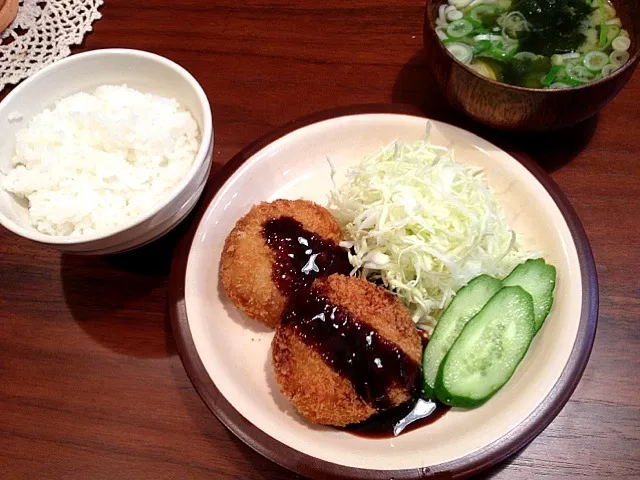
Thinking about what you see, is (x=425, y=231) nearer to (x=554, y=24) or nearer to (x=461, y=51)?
(x=461, y=51)

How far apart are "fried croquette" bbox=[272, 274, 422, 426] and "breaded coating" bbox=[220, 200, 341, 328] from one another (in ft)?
0.40

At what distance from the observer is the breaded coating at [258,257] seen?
1.72 m

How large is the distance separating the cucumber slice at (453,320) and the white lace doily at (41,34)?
2.09 meters

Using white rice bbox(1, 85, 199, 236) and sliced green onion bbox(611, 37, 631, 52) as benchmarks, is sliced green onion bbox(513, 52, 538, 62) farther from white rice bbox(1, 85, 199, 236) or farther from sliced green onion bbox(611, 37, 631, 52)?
white rice bbox(1, 85, 199, 236)

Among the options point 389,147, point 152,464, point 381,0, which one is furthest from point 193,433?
point 381,0

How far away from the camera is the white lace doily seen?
98.7 inches

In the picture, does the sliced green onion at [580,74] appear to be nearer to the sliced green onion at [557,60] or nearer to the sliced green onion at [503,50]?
the sliced green onion at [557,60]

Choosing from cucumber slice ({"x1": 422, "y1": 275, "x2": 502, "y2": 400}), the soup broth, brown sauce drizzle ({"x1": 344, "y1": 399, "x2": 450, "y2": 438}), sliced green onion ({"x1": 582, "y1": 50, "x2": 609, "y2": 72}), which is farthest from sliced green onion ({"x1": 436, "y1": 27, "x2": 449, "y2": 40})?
brown sauce drizzle ({"x1": 344, "y1": 399, "x2": 450, "y2": 438})

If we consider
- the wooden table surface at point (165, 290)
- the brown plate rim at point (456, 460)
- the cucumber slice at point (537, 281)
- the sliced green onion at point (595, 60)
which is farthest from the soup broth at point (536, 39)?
the cucumber slice at point (537, 281)

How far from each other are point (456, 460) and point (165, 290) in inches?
42.9

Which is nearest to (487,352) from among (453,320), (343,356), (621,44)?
(453,320)

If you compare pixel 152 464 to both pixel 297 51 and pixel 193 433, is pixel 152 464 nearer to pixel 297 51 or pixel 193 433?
pixel 193 433

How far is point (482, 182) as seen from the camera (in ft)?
6.27

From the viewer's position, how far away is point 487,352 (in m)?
1.55
